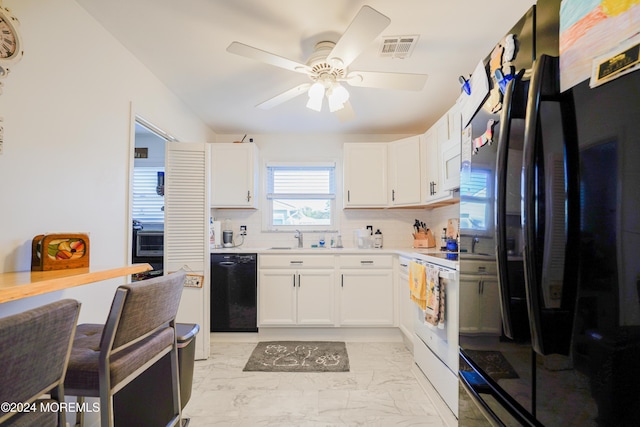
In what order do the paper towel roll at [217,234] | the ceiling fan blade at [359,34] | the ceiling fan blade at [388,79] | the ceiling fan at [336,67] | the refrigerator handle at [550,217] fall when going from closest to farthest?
1. the refrigerator handle at [550,217]
2. the ceiling fan blade at [359,34]
3. the ceiling fan at [336,67]
4. the ceiling fan blade at [388,79]
5. the paper towel roll at [217,234]

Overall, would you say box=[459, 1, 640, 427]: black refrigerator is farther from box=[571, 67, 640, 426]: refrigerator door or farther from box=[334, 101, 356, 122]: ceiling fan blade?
box=[334, 101, 356, 122]: ceiling fan blade

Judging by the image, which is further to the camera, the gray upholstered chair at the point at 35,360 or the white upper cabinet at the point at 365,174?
the white upper cabinet at the point at 365,174

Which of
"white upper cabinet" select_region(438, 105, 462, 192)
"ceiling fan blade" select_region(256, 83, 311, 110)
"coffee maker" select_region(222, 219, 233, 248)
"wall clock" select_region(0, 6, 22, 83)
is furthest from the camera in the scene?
"coffee maker" select_region(222, 219, 233, 248)

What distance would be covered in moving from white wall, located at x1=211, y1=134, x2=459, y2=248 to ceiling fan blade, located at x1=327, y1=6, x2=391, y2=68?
6.64 ft

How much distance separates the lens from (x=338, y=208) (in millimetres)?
3820

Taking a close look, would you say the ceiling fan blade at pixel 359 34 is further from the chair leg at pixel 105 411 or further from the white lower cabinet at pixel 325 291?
the white lower cabinet at pixel 325 291

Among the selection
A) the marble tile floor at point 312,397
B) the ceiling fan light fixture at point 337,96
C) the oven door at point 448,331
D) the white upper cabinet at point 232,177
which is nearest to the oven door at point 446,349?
the oven door at point 448,331

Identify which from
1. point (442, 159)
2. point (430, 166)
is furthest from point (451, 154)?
point (430, 166)

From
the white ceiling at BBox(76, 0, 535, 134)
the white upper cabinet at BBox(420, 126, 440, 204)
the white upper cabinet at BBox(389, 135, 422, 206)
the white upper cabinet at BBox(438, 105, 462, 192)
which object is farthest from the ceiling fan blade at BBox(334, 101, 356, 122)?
the white upper cabinet at BBox(389, 135, 422, 206)

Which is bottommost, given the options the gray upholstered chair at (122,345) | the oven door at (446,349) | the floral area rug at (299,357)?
the floral area rug at (299,357)

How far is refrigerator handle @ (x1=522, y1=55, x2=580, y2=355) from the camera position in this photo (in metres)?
0.60

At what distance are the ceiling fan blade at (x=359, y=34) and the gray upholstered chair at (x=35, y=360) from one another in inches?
61.7

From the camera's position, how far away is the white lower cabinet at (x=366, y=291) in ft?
10.1

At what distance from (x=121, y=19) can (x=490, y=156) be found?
2.19 m
